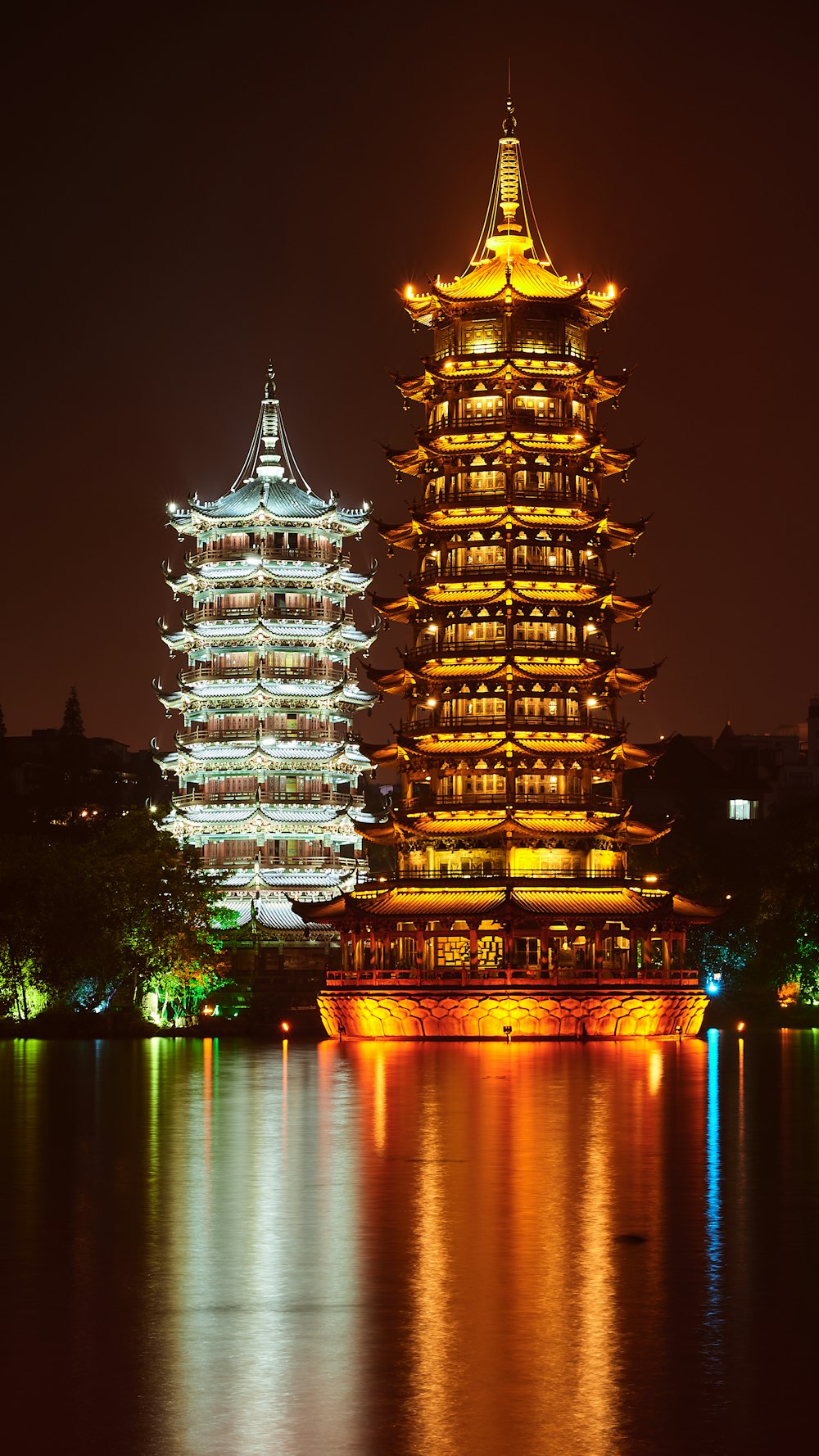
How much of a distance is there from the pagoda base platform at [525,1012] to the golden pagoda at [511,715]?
0.07m

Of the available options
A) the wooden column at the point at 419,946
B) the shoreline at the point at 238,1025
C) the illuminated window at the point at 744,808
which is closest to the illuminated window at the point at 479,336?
the wooden column at the point at 419,946

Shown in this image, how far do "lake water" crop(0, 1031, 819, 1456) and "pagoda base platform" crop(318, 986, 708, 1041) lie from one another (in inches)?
1465

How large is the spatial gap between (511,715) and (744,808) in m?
74.4

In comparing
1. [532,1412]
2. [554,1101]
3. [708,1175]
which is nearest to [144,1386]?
[532,1412]

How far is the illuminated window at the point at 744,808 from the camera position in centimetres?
16075

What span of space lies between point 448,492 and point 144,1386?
79435 millimetres

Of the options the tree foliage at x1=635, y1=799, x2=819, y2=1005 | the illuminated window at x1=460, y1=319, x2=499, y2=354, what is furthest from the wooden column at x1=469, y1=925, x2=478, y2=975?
the illuminated window at x1=460, y1=319, x2=499, y2=354

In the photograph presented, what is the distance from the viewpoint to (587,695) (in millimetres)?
92812

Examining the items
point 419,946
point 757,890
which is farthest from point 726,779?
point 419,946

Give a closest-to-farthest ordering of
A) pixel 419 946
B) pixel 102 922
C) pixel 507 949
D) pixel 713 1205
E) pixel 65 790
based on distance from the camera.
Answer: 1. pixel 713 1205
2. pixel 507 949
3. pixel 419 946
4. pixel 102 922
5. pixel 65 790

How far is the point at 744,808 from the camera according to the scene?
16138 cm

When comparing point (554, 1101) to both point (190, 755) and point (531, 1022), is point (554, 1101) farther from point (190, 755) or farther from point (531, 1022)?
point (190, 755)

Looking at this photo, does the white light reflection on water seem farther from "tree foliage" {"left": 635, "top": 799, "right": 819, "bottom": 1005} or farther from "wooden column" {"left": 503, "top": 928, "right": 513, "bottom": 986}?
"tree foliage" {"left": 635, "top": 799, "right": 819, "bottom": 1005}

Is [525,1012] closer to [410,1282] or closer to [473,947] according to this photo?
[473,947]
